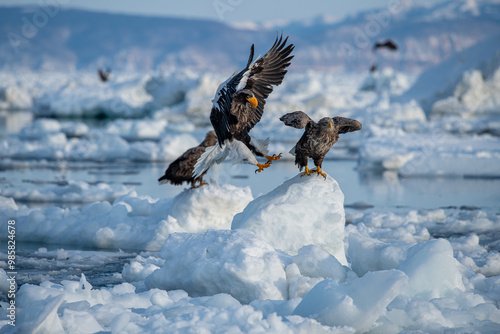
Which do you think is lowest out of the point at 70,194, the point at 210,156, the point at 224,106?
the point at 70,194

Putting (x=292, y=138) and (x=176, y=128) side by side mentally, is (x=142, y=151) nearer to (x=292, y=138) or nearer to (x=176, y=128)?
(x=292, y=138)

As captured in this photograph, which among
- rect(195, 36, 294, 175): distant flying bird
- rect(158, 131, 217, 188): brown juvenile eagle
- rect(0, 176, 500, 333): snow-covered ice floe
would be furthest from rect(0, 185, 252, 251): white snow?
rect(195, 36, 294, 175): distant flying bird

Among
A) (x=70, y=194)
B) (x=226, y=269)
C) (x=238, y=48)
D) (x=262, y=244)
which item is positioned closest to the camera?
(x=226, y=269)

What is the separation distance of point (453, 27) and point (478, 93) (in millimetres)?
150824

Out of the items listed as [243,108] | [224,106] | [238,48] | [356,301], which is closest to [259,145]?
[243,108]

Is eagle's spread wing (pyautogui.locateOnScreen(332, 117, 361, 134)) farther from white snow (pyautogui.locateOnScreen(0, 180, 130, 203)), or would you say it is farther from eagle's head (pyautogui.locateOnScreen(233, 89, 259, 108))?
white snow (pyautogui.locateOnScreen(0, 180, 130, 203))

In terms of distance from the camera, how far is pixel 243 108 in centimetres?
578

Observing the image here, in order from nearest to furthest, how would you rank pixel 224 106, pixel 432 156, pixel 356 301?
pixel 356 301 < pixel 224 106 < pixel 432 156

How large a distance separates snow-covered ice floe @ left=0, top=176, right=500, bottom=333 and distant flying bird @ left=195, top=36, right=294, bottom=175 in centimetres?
78

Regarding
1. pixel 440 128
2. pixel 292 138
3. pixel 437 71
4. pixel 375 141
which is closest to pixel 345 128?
pixel 375 141

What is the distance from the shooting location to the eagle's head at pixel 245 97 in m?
5.49

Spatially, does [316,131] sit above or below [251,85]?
below

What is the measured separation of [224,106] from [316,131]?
1.08 m

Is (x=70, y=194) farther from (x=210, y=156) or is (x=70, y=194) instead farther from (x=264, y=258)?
(x=264, y=258)
